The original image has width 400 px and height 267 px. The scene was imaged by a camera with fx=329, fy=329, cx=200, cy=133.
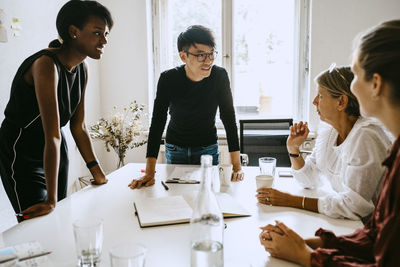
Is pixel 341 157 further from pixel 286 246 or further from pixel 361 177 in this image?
pixel 286 246

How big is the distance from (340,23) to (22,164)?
2.92 m

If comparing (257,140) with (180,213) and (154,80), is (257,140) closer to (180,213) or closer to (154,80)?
(180,213)

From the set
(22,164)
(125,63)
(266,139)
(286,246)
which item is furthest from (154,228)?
(125,63)

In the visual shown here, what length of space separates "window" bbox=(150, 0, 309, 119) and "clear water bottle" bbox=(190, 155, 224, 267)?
289cm

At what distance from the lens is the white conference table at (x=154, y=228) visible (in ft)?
3.05

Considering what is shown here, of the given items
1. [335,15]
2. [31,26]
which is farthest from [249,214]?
[335,15]

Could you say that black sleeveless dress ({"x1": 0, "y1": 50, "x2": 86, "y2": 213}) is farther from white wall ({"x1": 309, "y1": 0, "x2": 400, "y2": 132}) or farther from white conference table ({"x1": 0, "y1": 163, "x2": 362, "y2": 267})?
white wall ({"x1": 309, "y1": 0, "x2": 400, "y2": 132})

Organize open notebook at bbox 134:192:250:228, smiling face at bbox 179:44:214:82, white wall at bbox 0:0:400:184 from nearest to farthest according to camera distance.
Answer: open notebook at bbox 134:192:250:228
smiling face at bbox 179:44:214:82
white wall at bbox 0:0:400:184

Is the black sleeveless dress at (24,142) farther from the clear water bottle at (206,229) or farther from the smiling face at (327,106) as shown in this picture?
the smiling face at (327,106)

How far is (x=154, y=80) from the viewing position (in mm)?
3707

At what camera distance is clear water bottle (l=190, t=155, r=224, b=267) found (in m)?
0.79

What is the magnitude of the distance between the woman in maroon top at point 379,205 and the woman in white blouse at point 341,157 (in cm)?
23

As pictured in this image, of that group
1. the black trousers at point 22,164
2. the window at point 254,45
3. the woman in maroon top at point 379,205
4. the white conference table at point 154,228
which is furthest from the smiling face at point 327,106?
the window at point 254,45

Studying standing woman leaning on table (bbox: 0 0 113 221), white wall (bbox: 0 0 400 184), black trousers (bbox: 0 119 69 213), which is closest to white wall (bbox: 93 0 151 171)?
white wall (bbox: 0 0 400 184)
